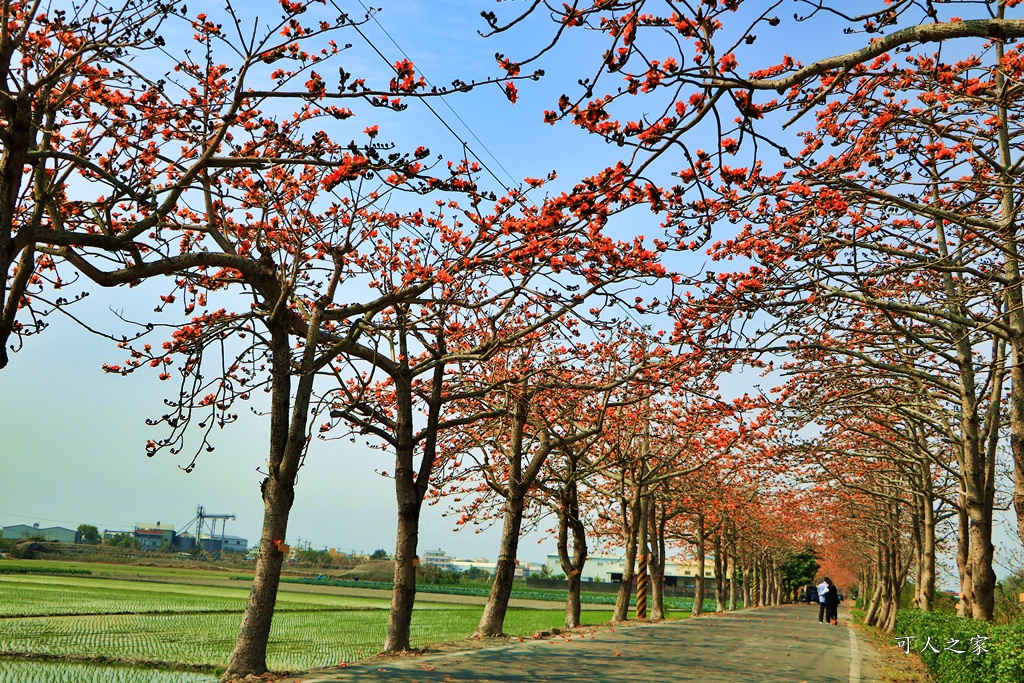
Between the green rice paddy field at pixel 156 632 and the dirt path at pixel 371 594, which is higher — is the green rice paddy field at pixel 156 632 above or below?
above

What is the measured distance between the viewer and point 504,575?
1620cm

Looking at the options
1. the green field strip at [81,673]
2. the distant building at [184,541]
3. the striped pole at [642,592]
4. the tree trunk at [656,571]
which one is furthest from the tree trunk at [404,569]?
the distant building at [184,541]

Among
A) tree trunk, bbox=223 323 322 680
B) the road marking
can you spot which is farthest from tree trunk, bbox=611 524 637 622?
tree trunk, bbox=223 323 322 680

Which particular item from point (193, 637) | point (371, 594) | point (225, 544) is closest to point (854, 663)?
point (193, 637)

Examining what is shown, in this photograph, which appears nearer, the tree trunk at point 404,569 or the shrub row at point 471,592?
the tree trunk at point 404,569

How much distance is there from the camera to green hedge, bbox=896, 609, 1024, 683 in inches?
291

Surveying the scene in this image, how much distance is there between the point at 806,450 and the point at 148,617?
16.2 metres

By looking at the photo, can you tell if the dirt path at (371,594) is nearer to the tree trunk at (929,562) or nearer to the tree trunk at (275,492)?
the tree trunk at (929,562)

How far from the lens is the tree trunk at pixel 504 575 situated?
15.9 metres

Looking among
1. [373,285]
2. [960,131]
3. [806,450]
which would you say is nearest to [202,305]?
[373,285]

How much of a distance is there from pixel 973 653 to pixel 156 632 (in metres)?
14.9

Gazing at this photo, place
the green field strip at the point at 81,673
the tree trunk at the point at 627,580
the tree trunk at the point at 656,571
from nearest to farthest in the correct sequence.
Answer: the green field strip at the point at 81,673
the tree trunk at the point at 627,580
the tree trunk at the point at 656,571

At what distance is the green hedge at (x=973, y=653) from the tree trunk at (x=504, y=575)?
7.37 m

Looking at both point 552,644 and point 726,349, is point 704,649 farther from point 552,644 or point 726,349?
point 726,349
